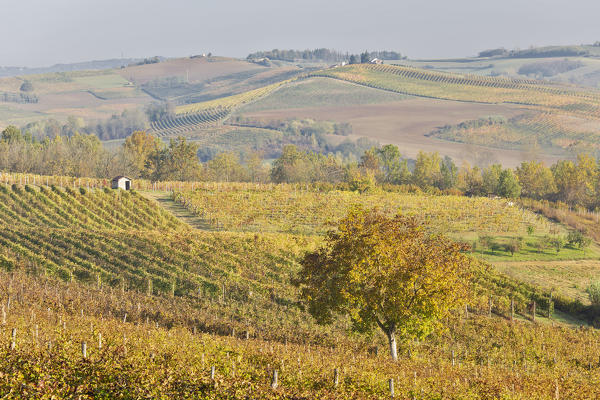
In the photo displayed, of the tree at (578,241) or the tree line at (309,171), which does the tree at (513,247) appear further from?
the tree line at (309,171)

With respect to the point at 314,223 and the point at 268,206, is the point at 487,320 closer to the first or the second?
the point at 314,223

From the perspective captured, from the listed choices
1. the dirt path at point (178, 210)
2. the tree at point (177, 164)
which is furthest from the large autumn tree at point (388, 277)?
the tree at point (177, 164)

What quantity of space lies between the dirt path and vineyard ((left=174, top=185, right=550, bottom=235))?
41.2 inches

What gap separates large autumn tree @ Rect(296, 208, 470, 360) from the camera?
32.1 meters

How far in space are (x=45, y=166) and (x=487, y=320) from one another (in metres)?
111

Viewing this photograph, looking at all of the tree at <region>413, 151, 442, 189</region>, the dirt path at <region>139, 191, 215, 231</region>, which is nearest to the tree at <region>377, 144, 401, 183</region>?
the tree at <region>413, 151, 442, 189</region>

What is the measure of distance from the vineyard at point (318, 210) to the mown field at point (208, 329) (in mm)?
5593

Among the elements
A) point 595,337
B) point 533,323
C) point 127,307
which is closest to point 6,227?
point 127,307

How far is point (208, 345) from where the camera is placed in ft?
91.5

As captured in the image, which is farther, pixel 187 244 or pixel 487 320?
pixel 187 244

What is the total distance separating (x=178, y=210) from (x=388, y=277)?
6017 centimetres

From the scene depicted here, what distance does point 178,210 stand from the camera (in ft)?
291

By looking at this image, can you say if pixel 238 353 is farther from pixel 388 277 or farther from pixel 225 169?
pixel 225 169

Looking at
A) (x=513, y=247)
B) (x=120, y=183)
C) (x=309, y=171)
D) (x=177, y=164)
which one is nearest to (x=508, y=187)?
(x=513, y=247)
